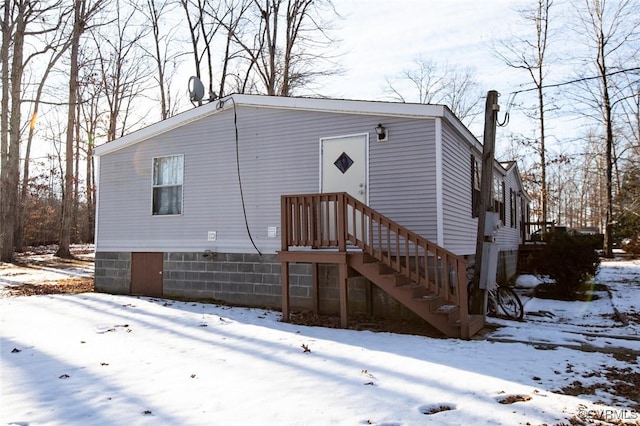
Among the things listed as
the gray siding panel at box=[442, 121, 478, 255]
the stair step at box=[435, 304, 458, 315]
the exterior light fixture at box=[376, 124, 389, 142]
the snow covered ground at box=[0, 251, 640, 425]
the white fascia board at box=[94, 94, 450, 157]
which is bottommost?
the snow covered ground at box=[0, 251, 640, 425]

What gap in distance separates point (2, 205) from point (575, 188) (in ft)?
145

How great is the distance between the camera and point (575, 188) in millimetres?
42031

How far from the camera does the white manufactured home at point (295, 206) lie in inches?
257

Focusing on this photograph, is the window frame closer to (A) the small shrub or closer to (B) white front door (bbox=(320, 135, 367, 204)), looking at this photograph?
(B) white front door (bbox=(320, 135, 367, 204))

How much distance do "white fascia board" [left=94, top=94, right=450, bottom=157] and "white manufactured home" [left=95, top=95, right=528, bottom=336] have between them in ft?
0.08

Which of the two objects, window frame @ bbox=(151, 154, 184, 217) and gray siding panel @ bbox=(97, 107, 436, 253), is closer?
gray siding panel @ bbox=(97, 107, 436, 253)

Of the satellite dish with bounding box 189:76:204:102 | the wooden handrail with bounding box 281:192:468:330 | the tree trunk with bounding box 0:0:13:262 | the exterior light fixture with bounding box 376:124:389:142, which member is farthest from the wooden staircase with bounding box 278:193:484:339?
the tree trunk with bounding box 0:0:13:262

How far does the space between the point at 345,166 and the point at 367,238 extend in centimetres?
128

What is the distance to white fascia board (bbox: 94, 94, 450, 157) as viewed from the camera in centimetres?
688

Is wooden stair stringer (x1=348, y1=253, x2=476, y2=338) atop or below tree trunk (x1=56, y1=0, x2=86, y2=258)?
below

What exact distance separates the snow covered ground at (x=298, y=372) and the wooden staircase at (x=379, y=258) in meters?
0.39

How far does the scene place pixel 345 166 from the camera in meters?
7.46

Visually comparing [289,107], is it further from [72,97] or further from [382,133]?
[72,97]

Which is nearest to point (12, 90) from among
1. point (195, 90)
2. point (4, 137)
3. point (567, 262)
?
point (4, 137)
